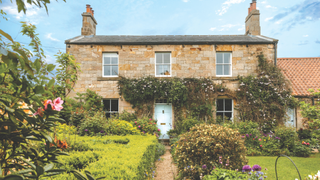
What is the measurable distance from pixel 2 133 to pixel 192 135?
4396 mm

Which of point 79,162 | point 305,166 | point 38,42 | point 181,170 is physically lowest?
point 305,166

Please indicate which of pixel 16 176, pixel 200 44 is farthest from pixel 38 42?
pixel 200 44

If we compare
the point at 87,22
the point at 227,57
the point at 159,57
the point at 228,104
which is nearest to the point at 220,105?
the point at 228,104

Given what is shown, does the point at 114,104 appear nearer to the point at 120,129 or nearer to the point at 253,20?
the point at 120,129

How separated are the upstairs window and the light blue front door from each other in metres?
1.86

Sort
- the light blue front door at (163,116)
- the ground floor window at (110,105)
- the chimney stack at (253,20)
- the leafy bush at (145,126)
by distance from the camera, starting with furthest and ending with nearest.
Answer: the chimney stack at (253,20), the ground floor window at (110,105), the light blue front door at (163,116), the leafy bush at (145,126)

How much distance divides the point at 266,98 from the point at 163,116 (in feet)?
19.2

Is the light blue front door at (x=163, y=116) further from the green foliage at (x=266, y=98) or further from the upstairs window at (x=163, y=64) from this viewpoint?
the green foliage at (x=266, y=98)

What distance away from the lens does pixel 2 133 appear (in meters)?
0.94

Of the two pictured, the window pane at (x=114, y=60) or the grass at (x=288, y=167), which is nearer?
the grass at (x=288, y=167)

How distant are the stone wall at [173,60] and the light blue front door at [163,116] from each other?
6.32 ft

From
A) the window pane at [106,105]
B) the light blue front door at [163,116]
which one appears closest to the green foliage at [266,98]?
the light blue front door at [163,116]

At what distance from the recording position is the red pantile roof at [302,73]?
10.3m

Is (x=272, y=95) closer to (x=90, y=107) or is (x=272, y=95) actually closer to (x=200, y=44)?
(x=200, y=44)
